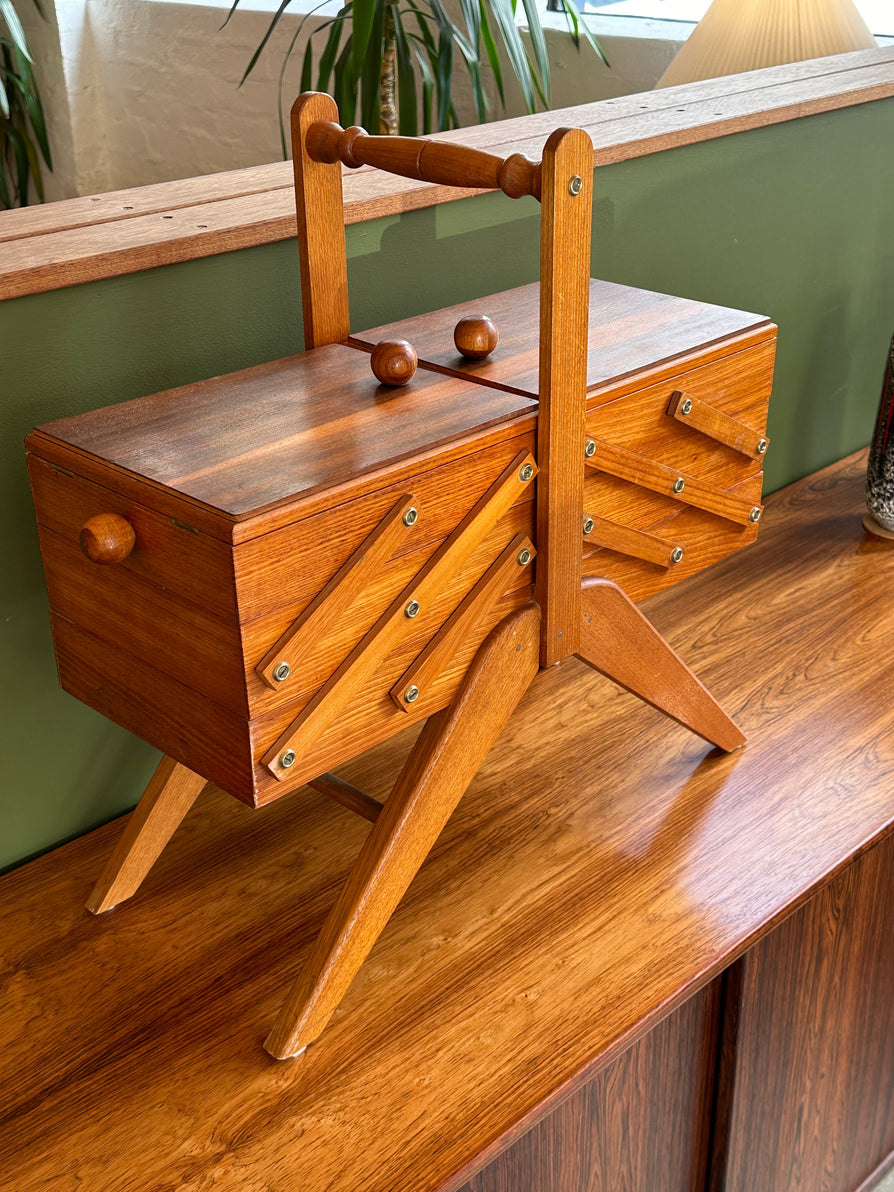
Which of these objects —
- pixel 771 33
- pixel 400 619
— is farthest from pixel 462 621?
pixel 771 33

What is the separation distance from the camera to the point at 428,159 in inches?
34.1

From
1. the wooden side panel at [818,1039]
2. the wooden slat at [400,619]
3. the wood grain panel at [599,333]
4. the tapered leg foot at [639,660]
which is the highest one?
the wood grain panel at [599,333]

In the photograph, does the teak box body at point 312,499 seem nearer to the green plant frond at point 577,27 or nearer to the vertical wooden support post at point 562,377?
the vertical wooden support post at point 562,377

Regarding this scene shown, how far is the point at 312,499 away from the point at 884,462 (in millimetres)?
1099

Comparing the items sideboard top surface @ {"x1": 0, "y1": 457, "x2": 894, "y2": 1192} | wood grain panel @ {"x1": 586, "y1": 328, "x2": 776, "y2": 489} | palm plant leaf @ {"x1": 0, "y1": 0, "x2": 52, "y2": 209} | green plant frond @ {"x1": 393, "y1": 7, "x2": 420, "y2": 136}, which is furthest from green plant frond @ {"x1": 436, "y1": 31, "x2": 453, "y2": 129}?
wood grain panel @ {"x1": 586, "y1": 328, "x2": 776, "y2": 489}

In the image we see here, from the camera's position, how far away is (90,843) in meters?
1.17

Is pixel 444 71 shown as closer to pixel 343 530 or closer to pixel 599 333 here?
pixel 599 333

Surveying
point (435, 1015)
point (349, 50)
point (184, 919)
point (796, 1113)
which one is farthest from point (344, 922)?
point (349, 50)

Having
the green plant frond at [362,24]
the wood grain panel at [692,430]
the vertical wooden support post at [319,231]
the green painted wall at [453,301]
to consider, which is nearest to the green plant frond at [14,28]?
the green plant frond at [362,24]

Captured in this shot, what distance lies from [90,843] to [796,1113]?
0.74 metres

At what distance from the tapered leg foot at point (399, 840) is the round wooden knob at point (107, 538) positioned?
27 centimetres

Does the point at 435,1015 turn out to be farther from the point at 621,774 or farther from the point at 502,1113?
the point at 621,774

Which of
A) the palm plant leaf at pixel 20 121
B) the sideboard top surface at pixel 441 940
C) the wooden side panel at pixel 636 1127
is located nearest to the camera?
the sideboard top surface at pixel 441 940

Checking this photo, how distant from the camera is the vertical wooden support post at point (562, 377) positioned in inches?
32.5
